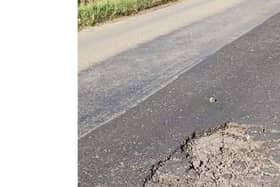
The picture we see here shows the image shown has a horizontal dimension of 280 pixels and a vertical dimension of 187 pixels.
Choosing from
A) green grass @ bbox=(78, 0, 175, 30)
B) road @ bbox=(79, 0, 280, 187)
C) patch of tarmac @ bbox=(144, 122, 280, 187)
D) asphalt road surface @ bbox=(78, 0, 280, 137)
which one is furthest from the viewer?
green grass @ bbox=(78, 0, 175, 30)

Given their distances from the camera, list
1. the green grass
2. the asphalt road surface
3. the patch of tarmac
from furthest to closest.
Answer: the green grass, the asphalt road surface, the patch of tarmac

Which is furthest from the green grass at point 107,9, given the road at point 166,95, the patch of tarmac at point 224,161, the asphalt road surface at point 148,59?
the patch of tarmac at point 224,161

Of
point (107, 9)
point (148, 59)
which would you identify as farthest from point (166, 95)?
point (107, 9)

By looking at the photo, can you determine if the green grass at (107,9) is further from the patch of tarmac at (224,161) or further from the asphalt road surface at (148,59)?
the patch of tarmac at (224,161)

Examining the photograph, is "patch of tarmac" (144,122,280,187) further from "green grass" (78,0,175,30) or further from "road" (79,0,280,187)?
"green grass" (78,0,175,30)

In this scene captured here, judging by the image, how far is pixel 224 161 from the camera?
4629 millimetres

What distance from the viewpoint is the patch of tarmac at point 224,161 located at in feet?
13.9

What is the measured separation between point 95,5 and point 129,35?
3.65 meters

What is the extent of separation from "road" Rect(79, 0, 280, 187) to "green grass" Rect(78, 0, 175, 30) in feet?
9.29

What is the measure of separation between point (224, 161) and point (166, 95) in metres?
2.43

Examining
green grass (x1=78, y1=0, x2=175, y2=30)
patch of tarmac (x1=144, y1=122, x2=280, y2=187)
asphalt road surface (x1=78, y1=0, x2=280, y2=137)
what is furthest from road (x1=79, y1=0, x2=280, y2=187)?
green grass (x1=78, y1=0, x2=175, y2=30)

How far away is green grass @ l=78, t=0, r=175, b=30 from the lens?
521 inches

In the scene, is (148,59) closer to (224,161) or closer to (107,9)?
(224,161)

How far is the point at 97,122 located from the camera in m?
5.94
